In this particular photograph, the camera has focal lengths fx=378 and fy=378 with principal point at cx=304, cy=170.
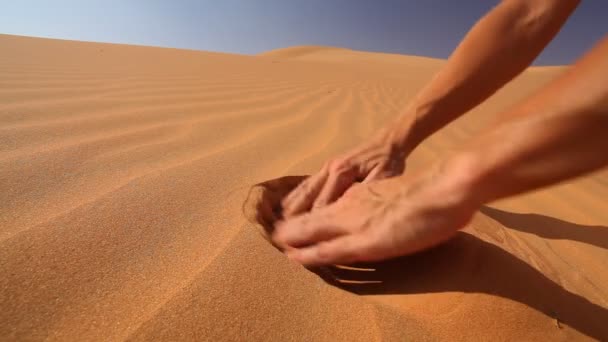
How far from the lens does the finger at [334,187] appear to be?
44.7 inches

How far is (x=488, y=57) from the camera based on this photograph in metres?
1.12

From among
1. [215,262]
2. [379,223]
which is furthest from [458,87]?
[215,262]

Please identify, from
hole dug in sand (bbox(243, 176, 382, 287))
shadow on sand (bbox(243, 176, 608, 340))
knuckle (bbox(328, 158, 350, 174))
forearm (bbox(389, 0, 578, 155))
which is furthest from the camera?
knuckle (bbox(328, 158, 350, 174))

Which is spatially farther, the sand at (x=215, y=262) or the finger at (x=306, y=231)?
the finger at (x=306, y=231)

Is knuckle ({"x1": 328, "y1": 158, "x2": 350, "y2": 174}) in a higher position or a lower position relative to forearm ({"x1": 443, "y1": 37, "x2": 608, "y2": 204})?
lower

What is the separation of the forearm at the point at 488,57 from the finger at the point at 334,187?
27 cm

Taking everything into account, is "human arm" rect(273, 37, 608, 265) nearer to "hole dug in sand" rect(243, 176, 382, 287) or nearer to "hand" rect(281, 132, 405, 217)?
"hole dug in sand" rect(243, 176, 382, 287)

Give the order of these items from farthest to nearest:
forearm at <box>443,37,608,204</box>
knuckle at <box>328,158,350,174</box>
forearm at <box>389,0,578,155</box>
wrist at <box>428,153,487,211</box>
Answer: knuckle at <box>328,158,350,174</box>, forearm at <box>389,0,578,155</box>, wrist at <box>428,153,487,211</box>, forearm at <box>443,37,608,204</box>

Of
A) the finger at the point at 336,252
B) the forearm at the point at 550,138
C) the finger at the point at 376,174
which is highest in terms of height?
the forearm at the point at 550,138

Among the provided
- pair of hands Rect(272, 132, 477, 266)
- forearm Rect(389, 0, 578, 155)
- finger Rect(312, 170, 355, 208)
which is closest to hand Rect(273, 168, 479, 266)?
pair of hands Rect(272, 132, 477, 266)

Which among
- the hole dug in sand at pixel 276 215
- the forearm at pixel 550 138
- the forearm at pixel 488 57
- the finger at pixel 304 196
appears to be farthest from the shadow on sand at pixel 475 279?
the forearm at pixel 488 57

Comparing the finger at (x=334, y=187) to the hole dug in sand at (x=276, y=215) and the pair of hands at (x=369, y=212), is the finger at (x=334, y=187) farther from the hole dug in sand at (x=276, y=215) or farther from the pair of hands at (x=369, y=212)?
the hole dug in sand at (x=276, y=215)

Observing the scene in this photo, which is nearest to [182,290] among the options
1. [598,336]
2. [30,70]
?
[598,336]

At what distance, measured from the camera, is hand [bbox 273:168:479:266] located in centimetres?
67
